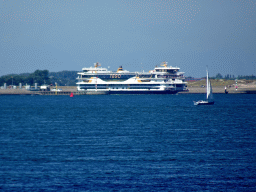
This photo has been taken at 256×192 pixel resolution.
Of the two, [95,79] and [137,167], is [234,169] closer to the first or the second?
[137,167]

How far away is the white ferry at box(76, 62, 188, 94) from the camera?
159 m

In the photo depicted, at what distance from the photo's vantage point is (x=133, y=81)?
16088 cm

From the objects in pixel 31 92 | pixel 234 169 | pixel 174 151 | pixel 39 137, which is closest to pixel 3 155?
pixel 39 137

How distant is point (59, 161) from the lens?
26.0m

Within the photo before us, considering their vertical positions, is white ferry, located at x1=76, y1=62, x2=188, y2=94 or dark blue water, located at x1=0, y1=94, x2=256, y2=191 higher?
white ferry, located at x1=76, y1=62, x2=188, y2=94

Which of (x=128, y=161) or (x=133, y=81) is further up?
(x=133, y=81)

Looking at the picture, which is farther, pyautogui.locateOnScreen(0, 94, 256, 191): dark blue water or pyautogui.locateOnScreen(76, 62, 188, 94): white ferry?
pyautogui.locateOnScreen(76, 62, 188, 94): white ferry

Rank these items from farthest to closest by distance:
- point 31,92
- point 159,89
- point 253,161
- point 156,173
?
point 31,92
point 159,89
point 253,161
point 156,173

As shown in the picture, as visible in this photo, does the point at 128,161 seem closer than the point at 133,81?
Yes

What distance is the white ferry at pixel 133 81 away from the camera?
522ft

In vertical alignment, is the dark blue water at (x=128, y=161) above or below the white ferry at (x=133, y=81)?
below

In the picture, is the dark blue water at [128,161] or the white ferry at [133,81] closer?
the dark blue water at [128,161]

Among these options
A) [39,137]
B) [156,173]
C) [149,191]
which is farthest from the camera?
[39,137]

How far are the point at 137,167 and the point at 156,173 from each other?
5.99 feet
